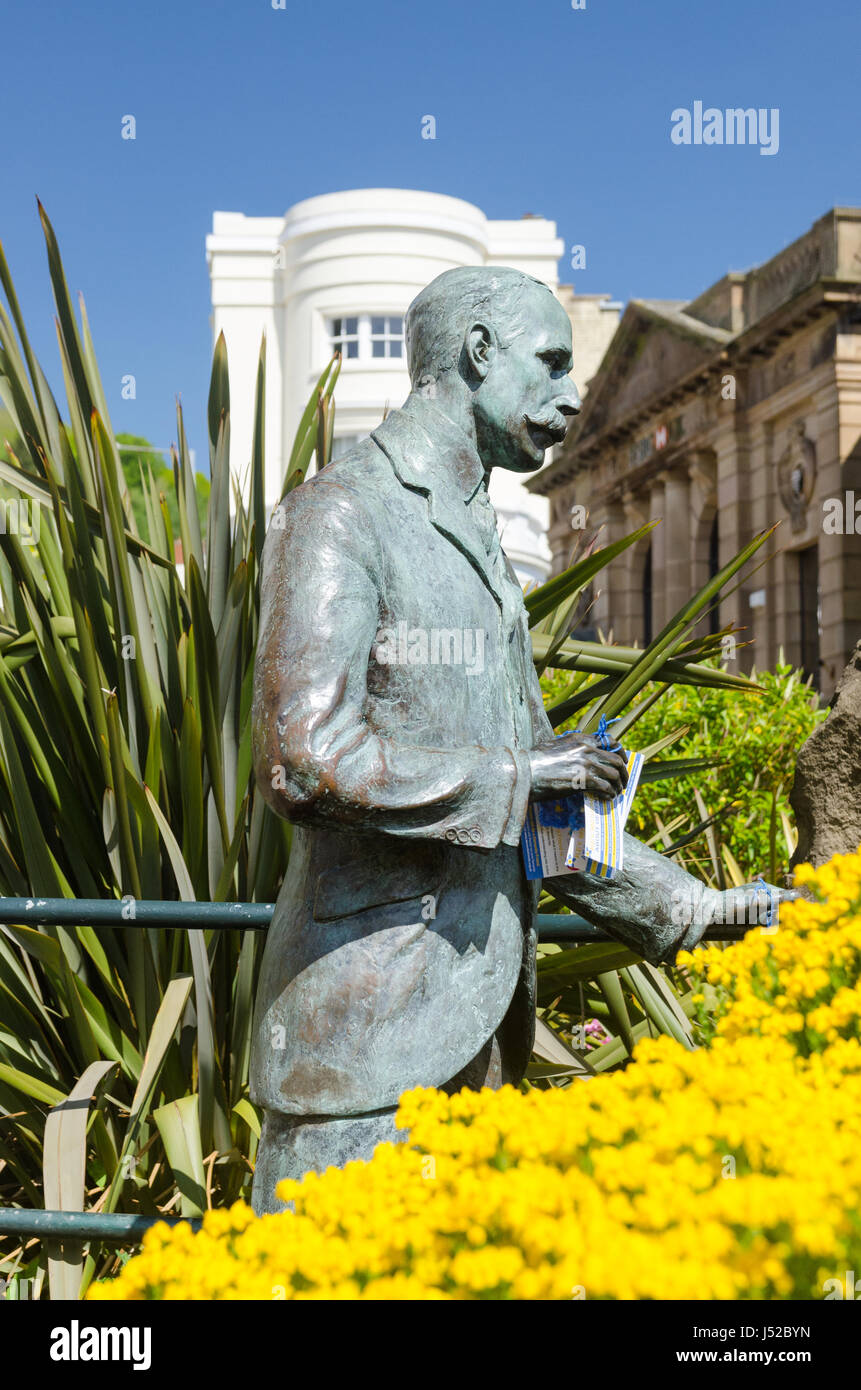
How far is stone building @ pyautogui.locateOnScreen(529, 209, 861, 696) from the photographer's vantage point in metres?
23.6

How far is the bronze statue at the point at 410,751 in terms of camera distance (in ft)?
6.19

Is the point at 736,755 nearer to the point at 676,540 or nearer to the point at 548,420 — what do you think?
the point at 548,420

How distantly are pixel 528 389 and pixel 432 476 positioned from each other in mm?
199

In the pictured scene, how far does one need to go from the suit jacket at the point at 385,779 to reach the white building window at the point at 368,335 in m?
33.2

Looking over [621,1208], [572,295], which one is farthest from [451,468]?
[572,295]

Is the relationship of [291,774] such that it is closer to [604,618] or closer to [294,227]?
[604,618]

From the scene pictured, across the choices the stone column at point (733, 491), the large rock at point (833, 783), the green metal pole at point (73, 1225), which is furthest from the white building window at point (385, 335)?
the green metal pole at point (73, 1225)

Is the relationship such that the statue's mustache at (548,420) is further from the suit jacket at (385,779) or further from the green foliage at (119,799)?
the green foliage at (119,799)

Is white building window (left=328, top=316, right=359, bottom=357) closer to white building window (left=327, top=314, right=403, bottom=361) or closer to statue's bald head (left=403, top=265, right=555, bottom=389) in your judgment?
white building window (left=327, top=314, right=403, bottom=361)

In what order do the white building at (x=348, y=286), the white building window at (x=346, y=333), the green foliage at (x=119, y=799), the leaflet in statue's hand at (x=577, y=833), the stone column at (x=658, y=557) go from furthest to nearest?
the white building window at (x=346, y=333), the white building at (x=348, y=286), the stone column at (x=658, y=557), the green foliage at (x=119, y=799), the leaflet in statue's hand at (x=577, y=833)

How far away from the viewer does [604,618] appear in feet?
119

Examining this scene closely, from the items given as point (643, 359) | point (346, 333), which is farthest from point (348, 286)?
point (643, 359)

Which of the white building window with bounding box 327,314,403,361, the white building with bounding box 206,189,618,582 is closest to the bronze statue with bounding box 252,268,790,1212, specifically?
the white building with bounding box 206,189,618,582

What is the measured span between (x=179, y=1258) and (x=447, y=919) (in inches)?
30.0
